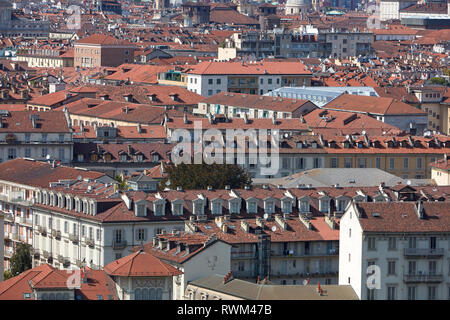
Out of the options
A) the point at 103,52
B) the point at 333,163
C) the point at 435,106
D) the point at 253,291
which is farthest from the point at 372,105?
the point at 253,291

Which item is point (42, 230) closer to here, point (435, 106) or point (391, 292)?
point (391, 292)

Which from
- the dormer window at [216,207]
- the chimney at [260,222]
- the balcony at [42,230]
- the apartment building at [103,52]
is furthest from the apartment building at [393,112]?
the apartment building at [103,52]

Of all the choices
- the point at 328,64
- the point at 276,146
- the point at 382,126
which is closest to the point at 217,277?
the point at 276,146

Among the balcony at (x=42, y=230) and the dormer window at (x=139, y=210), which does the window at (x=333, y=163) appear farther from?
the dormer window at (x=139, y=210)

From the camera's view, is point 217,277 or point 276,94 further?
point 276,94

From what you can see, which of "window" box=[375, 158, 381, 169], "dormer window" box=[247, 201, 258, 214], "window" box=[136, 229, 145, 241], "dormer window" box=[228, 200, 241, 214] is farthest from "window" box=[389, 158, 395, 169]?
"window" box=[136, 229, 145, 241]

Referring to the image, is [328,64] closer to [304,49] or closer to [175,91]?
[304,49]
